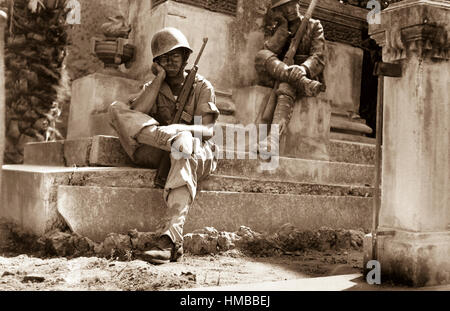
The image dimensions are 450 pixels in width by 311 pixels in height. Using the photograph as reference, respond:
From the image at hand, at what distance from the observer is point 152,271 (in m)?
3.67

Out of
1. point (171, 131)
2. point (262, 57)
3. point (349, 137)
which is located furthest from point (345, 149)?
point (171, 131)

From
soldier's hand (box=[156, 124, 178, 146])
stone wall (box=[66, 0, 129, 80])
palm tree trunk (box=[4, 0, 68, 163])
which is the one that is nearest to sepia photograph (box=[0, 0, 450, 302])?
soldier's hand (box=[156, 124, 178, 146])

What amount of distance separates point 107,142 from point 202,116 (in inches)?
42.7

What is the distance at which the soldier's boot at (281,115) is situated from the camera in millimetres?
5992

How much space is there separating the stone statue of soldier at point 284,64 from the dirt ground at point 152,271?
2.12m

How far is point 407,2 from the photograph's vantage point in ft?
11.9

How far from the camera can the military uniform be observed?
172 inches

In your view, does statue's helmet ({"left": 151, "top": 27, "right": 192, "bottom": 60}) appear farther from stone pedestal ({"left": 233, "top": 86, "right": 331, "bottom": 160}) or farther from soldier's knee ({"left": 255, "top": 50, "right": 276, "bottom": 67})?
soldier's knee ({"left": 255, "top": 50, "right": 276, "bottom": 67})

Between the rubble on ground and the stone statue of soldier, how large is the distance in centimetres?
148

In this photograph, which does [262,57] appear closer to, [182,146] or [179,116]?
[179,116]

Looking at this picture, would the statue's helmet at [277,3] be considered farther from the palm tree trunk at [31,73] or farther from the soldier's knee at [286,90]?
the palm tree trunk at [31,73]

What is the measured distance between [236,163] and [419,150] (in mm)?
2396

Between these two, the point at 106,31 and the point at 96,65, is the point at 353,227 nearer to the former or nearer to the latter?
the point at 106,31
